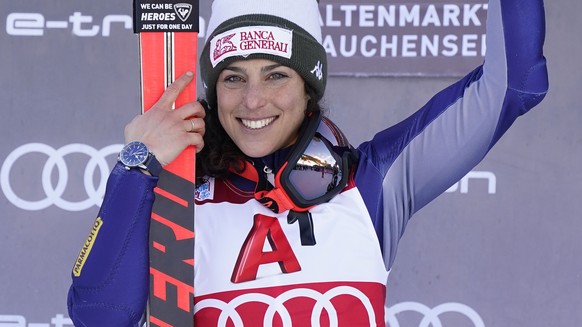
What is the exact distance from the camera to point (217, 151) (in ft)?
6.26

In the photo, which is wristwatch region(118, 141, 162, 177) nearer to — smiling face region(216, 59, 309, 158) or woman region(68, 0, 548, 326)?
woman region(68, 0, 548, 326)

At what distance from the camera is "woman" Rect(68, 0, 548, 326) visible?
1.72 metres

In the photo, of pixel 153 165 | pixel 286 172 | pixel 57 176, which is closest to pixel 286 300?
pixel 286 172

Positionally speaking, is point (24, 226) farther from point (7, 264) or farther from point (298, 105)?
point (298, 105)

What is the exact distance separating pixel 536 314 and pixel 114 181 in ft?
6.09

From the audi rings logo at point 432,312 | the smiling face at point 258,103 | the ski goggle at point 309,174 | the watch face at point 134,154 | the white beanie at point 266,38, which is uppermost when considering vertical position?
the white beanie at point 266,38

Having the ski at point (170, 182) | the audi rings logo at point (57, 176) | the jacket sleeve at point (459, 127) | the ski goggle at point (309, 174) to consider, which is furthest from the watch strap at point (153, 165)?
the audi rings logo at point (57, 176)

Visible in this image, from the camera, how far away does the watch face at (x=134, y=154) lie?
1694 millimetres

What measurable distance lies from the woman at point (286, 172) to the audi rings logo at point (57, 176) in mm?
1321

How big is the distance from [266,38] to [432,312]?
5.22 feet

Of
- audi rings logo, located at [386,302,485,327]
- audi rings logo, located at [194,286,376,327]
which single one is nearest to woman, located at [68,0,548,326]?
audi rings logo, located at [194,286,376,327]

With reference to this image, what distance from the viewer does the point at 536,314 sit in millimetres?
3076

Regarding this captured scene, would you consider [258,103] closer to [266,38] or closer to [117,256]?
[266,38]

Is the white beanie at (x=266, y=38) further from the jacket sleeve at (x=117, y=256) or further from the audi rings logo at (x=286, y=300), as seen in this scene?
the audi rings logo at (x=286, y=300)
